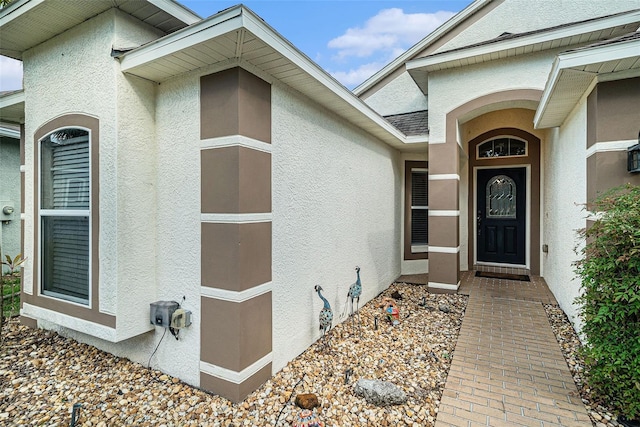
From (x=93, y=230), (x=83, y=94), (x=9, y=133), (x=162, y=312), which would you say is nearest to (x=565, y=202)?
(x=162, y=312)

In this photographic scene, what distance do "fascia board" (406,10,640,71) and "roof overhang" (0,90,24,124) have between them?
648cm

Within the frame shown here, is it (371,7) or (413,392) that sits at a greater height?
(371,7)

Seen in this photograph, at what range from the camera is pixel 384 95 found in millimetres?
8789

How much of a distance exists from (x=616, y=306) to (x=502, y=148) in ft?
20.6

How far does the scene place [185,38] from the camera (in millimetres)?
2547

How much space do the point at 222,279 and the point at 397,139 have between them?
15.9 feet

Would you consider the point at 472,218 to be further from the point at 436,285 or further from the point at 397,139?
the point at 397,139

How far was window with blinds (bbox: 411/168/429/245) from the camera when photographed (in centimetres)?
775

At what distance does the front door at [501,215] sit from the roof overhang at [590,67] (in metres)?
4.28

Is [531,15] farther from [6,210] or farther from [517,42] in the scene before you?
[6,210]

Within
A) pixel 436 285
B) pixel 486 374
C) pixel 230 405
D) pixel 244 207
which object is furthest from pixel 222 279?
pixel 436 285

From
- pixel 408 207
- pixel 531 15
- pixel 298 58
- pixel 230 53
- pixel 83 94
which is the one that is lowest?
pixel 408 207

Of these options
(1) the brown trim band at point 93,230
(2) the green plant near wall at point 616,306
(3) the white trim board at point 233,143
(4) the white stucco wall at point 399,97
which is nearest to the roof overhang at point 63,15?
(1) the brown trim band at point 93,230

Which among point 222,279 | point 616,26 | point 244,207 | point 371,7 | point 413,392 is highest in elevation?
point 371,7
